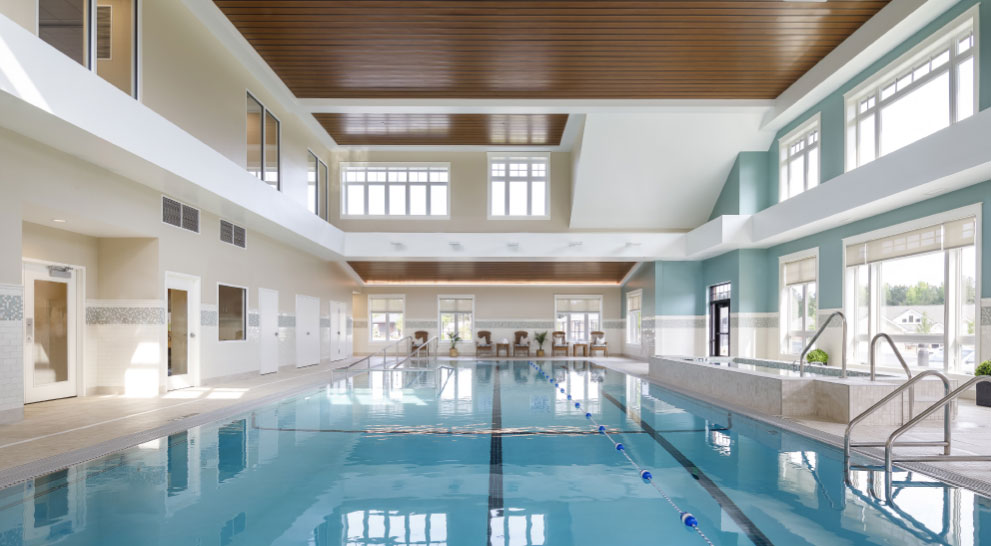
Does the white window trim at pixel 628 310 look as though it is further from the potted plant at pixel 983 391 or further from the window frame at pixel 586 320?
the potted plant at pixel 983 391

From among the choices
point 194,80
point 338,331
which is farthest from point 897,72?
point 338,331

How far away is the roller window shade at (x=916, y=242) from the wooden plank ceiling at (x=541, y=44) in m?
2.91

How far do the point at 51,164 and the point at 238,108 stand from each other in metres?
4.01

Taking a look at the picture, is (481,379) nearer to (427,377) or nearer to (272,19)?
(427,377)

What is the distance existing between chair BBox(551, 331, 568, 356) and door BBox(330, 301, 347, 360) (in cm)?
607

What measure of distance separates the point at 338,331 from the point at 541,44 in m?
10.6

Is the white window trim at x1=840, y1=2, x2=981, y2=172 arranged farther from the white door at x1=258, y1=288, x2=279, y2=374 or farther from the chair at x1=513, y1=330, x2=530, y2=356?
the chair at x1=513, y1=330, x2=530, y2=356

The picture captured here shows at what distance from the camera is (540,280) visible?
18.7m

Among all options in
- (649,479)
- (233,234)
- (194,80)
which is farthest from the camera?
(233,234)

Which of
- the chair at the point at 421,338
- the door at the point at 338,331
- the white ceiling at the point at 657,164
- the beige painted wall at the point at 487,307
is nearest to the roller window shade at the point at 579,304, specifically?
the beige painted wall at the point at 487,307

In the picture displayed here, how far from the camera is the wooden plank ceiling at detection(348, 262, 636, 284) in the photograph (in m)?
17.0

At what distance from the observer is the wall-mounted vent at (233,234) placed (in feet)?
32.7

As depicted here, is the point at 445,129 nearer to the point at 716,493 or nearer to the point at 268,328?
the point at 268,328

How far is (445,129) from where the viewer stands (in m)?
14.2
